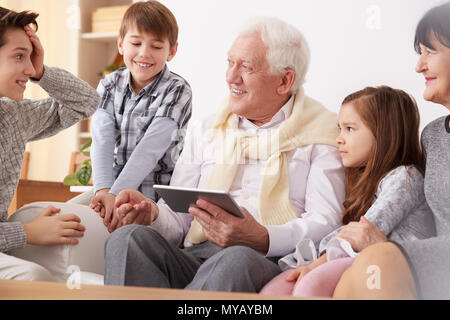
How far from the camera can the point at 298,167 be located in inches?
54.9

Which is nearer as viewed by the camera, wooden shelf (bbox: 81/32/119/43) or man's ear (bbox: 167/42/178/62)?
man's ear (bbox: 167/42/178/62)

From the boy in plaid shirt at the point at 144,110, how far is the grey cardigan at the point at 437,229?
714 mm

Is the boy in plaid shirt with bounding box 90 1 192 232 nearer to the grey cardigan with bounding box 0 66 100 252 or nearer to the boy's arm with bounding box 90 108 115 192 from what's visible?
the boy's arm with bounding box 90 108 115 192

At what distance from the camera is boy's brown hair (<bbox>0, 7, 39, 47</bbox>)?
1272mm

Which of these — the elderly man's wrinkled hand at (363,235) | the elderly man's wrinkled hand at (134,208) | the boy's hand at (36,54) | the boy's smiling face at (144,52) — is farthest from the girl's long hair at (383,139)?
the boy's hand at (36,54)

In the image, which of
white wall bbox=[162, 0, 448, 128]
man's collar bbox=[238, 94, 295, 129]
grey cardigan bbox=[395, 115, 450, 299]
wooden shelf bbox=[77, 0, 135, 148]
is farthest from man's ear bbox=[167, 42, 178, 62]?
wooden shelf bbox=[77, 0, 135, 148]

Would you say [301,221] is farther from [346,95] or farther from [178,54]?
[178,54]

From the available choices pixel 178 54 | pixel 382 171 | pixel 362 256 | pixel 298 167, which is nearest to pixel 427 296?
pixel 362 256

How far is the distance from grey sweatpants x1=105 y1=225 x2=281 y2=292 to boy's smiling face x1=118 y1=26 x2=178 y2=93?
58 centimetres

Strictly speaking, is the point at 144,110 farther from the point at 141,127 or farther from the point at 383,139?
the point at 383,139

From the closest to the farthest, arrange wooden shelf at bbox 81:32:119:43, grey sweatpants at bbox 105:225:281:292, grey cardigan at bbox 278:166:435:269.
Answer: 1. grey sweatpants at bbox 105:225:281:292
2. grey cardigan at bbox 278:166:435:269
3. wooden shelf at bbox 81:32:119:43

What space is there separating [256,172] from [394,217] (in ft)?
1.29

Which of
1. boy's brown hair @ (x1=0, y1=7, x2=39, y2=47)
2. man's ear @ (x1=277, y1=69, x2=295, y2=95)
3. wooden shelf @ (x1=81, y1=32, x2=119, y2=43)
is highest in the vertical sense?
wooden shelf @ (x1=81, y1=32, x2=119, y2=43)

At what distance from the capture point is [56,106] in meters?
1.47
